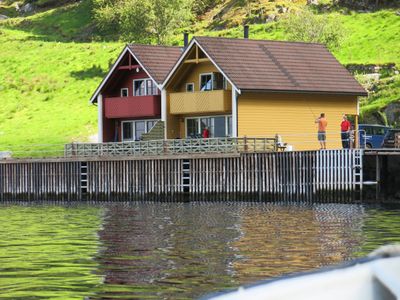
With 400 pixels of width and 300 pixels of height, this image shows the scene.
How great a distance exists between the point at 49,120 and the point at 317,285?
7966 cm

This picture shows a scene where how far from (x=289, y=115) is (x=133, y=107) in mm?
9501

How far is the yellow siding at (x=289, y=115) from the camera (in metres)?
59.1

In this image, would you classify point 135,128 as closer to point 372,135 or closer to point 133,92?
point 133,92

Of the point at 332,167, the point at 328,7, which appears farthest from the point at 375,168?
the point at 328,7

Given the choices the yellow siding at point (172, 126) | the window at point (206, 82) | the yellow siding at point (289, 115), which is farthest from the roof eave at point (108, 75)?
the yellow siding at point (289, 115)

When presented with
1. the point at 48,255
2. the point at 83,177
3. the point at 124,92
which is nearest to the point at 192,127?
the point at 124,92

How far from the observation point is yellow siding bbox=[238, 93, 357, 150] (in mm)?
59062

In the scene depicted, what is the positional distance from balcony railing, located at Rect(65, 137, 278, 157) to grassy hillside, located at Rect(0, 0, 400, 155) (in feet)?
45.8

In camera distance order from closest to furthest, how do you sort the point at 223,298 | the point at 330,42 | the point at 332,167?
the point at 223,298, the point at 332,167, the point at 330,42

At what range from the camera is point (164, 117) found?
62.5 metres

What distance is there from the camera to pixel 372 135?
60.4 meters

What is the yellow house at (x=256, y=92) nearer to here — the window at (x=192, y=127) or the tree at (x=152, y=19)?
the window at (x=192, y=127)

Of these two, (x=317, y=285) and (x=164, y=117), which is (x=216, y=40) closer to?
(x=164, y=117)

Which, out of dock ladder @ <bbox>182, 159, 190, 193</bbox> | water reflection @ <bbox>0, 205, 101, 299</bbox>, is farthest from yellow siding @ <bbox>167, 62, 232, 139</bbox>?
water reflection @ <bbox>0, 205, 101, 299</bbox>
